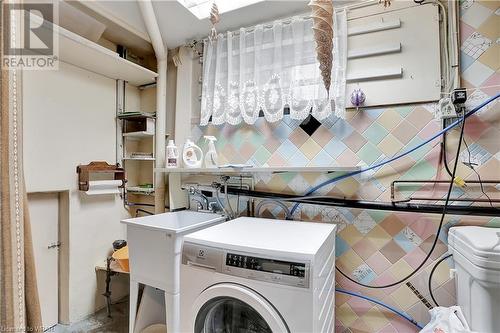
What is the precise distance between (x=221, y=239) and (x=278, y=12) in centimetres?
171

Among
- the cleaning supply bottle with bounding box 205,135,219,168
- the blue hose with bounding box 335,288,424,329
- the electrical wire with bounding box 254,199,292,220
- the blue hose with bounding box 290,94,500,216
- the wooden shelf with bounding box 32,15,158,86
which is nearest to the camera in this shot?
the blue hose with bounding box 290,94,500,216

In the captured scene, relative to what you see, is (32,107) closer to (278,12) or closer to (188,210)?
(188,210)

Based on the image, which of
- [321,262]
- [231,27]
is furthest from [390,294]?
[231,27]

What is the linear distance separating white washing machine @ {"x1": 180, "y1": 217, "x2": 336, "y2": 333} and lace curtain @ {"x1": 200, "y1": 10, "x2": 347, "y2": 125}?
0.92 metres

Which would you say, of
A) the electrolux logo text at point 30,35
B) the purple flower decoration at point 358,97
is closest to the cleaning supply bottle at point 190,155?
the electrolux logo text at point 30,35

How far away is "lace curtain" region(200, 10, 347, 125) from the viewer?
68.7 inches

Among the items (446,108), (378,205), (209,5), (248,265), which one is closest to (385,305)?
(378,205)

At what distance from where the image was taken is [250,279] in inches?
44.1

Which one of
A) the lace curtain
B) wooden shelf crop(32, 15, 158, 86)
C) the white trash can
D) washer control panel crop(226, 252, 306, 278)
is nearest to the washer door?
washer control panel crop(226, 252, 306, 278)

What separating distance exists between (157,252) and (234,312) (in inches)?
23.7

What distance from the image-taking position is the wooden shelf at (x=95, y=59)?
5.44ft

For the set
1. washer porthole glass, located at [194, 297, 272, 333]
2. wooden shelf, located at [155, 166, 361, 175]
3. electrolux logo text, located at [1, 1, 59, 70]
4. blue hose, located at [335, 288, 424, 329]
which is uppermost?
electrolux logo text, located at [1, 1, 59, 70]

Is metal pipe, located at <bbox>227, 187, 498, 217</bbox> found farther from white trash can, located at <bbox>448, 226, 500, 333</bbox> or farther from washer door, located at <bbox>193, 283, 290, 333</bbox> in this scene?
washer door, located at <bbox>193, 283, 290, 333</bbox>

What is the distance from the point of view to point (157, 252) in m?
1.56
